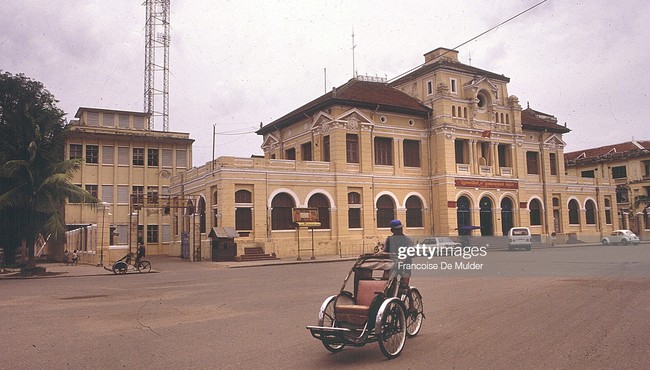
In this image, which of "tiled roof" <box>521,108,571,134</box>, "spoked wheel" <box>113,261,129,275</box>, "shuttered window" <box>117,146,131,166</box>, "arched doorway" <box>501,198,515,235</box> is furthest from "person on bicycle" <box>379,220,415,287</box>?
"tiled roof" <box>521,108,571,134</box>

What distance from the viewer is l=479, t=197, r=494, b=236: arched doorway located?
4378cm

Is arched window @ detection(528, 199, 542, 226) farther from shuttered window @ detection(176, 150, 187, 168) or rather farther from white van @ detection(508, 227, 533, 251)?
shuttered window @ detection(176, 150, 187, 168)

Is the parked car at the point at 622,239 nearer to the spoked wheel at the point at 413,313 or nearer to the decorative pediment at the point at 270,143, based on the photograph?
the decorative pediment at the point at 270,143

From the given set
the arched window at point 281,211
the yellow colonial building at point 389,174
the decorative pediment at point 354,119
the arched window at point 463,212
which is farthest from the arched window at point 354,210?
the arched window at point 463,212

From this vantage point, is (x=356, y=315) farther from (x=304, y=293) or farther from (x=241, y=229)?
(x=241, y=229)

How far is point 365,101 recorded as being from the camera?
128 ft

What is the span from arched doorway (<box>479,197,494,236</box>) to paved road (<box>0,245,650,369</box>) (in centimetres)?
2748

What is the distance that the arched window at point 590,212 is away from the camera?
53438 millimetres

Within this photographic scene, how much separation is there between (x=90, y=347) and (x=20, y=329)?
2637mm

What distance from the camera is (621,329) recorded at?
8.41m

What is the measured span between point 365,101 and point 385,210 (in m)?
8.30

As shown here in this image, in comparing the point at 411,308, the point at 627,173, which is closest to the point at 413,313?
the point at 411,308

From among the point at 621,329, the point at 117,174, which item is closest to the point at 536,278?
the point at 621,329

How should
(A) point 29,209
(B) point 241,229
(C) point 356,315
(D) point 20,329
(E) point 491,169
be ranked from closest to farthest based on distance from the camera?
Result: (C) point 356,315 < (D) point 20,329 < (A) point 29,209 < (B) point 241,229 < (E) point 491,169
